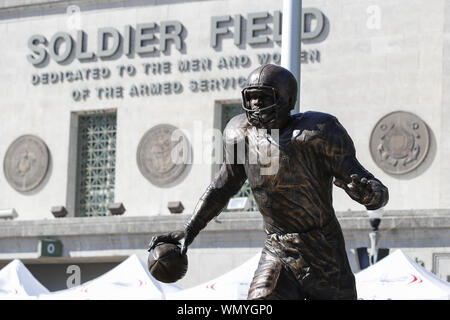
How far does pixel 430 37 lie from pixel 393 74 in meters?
1.25

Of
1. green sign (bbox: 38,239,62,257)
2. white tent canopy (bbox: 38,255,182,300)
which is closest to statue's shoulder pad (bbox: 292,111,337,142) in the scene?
white tent canopy (bbox: 38,255,182,300)

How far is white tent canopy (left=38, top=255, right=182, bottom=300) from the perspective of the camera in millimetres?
19750

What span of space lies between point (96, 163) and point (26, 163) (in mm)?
2147

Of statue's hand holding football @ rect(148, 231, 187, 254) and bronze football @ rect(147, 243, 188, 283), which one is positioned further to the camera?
statue's hand holding football @ rect(148, 231, 187, 254)

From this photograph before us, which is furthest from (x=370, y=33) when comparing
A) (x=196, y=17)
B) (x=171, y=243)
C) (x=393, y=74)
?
Result: (x=171, y=243)

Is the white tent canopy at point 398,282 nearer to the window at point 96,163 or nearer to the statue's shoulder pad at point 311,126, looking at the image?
the statue's shoulder pad at point 311,126

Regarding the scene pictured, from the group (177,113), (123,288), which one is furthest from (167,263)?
(177,113)

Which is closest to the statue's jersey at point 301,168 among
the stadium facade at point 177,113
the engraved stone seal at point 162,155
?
the stadium facade at point 177,113

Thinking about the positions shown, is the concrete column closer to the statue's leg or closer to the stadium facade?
the statue's leg

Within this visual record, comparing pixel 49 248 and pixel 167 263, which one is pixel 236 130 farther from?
pixel 49 248

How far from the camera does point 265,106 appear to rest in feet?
21.9
